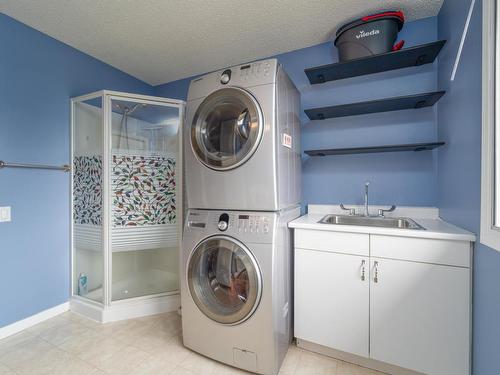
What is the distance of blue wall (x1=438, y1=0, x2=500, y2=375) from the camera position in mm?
→ 1048

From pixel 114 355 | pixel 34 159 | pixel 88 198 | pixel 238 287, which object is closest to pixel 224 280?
pixel 238 287

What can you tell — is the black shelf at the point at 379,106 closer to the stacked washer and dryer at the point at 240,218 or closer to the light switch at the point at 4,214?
the stacked washer and dryer at the point at 240,218

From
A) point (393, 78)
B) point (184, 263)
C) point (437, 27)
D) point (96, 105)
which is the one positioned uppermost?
point (437, 27)

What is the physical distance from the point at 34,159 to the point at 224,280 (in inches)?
72.0

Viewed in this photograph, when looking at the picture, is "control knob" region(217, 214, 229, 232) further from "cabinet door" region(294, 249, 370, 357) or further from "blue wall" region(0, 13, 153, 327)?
"blue wall" region(0, 13, 153, 327)

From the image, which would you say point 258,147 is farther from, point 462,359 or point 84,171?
point 84,171

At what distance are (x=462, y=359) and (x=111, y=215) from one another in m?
2.52

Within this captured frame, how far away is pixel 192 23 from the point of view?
1.87 metres

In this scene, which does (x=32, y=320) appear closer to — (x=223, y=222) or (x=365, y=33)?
(x=223, y=222)

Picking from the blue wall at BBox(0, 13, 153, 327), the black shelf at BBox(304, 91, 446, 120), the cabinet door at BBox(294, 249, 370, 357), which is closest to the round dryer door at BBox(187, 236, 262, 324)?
the cabinet door at BBox(294, 249, 370, 357)

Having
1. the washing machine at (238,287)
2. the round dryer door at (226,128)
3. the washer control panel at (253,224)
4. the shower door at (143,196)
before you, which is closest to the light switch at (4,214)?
the shower door at (143,196)

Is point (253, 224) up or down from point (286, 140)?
down

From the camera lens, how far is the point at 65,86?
2162 millimetres

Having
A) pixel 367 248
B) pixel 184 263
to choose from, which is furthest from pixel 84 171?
pixel 367 248
